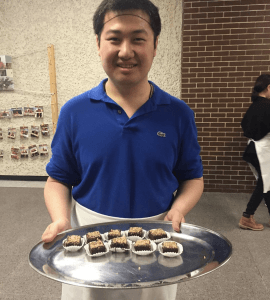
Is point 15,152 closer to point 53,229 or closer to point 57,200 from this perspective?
point 57,200

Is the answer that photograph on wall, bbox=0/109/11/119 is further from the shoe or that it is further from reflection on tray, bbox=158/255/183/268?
reflection on tray, bbox=158/255/183/268

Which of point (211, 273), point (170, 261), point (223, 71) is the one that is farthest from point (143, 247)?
point (223, 71)

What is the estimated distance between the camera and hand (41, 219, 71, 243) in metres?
1.08

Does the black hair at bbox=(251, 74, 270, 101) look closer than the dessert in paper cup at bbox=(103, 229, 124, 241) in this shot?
No

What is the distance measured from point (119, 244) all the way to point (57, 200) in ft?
1.09

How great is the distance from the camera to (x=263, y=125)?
3291 millimetres

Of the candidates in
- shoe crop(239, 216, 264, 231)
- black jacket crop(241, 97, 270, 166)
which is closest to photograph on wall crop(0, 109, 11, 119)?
black jacket crop(241, 97, 270, 166)

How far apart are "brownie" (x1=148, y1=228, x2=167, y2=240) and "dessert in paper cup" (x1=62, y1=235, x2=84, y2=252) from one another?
0.92ft

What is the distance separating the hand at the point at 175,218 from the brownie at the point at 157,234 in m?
0.06

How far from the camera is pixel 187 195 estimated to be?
1.28m

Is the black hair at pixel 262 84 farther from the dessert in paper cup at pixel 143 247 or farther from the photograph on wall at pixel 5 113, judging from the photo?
the photograph on wall at pixel 5 113

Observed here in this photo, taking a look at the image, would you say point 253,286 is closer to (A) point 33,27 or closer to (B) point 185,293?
(B) point 185,293

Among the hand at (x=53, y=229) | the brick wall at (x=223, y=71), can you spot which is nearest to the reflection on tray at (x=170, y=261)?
the hand at (x=53, y=229)

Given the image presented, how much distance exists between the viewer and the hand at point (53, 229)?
1.08m
